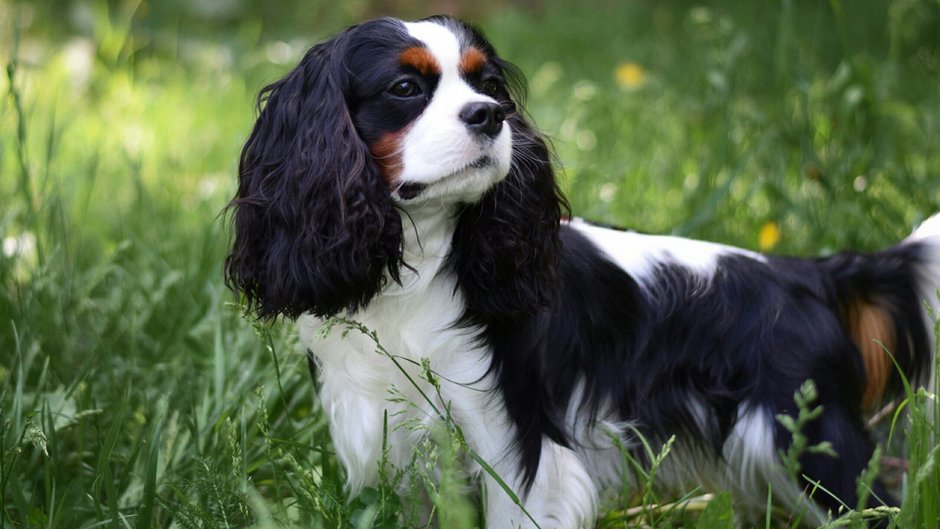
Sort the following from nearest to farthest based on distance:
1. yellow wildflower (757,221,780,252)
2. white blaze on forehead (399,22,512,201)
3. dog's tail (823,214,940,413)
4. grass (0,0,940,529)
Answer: white blaze on forehead (399,22,512,201)
grass (0,0,940,529)
dog's tail (823,214,940,413)
yellow wildflower (757,221,780,252)

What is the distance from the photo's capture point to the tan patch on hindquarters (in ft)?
8.13

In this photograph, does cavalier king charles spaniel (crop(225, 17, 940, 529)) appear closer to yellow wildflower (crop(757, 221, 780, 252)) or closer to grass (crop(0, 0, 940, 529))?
grass (crop(0, 0, 940, 529))

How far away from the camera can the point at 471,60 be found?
2.15m

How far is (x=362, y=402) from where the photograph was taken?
226cm

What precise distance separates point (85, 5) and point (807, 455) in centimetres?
651

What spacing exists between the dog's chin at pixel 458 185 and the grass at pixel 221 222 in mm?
421

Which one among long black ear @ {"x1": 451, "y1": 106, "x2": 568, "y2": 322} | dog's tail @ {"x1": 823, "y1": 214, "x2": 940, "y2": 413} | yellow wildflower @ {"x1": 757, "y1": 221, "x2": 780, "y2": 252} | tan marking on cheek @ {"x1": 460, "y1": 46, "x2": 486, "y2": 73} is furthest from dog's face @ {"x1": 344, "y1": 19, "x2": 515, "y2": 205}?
yellow wildflower @ {"x1": 757, "y1": 221, "x2": 780, "y2": 252}

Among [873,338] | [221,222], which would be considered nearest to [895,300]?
[873,338]

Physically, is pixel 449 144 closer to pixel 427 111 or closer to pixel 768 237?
pixel 427 111

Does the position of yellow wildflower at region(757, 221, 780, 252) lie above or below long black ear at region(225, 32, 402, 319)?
below

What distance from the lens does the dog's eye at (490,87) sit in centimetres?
223

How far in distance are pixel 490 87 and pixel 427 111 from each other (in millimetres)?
287

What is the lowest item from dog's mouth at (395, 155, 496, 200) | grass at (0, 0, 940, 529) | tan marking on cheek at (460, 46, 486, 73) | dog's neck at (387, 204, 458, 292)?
grass at (0, 0, 940, 529)

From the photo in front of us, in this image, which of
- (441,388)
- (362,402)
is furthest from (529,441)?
(362,402)
